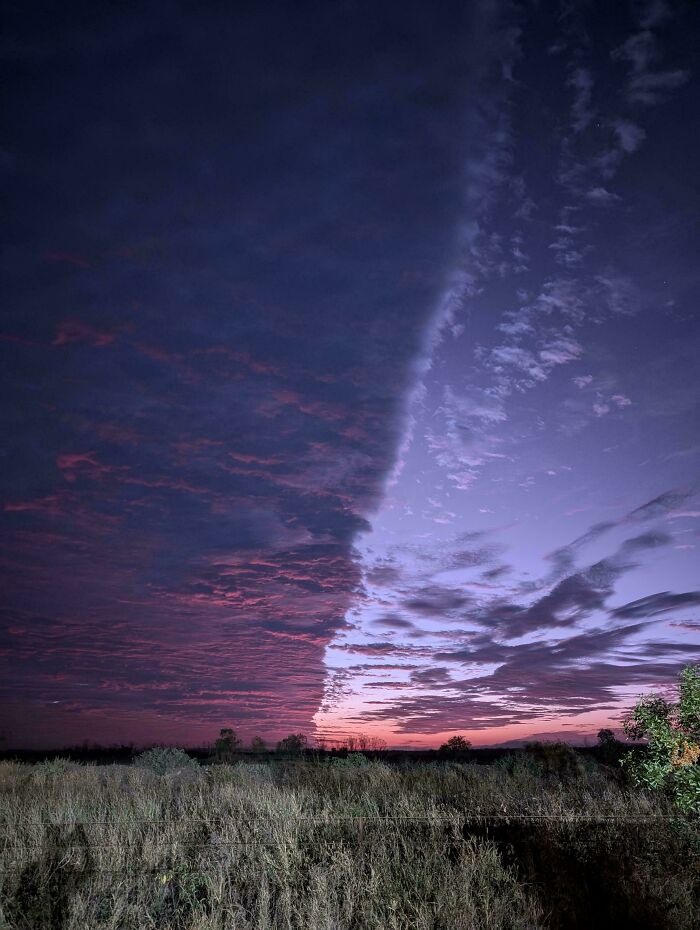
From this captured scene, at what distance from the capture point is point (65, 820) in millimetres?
12992

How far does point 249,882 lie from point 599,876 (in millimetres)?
5474

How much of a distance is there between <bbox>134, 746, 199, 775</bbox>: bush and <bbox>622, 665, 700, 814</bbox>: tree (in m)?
19.5

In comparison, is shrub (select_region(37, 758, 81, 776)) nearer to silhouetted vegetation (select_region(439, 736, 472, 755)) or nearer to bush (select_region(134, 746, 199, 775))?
bush (select_region(134, 746, 199, 775))

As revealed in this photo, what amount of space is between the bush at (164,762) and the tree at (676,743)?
768 inches

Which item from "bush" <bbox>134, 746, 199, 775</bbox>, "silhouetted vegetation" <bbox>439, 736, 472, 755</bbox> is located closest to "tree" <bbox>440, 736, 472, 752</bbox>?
"silhouetted vegetation" <bbox>439, 736, 472, 755</bbox>

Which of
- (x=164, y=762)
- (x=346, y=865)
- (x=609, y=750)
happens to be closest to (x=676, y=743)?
(x=346, y=865)

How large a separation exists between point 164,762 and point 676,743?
21915 millimetres

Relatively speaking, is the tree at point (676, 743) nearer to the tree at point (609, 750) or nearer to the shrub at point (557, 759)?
the shrub at point (557, 759)

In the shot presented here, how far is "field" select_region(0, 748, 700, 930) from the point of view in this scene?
812 centimetres

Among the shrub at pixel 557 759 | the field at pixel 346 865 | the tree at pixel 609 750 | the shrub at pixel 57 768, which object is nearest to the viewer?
the field at pixel 346 865

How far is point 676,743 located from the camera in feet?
31.7

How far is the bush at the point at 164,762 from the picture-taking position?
24953 millimetres

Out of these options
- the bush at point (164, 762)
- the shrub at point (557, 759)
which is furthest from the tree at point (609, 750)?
the bush at point (164, 762)

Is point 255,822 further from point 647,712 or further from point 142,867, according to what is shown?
point 647,712
